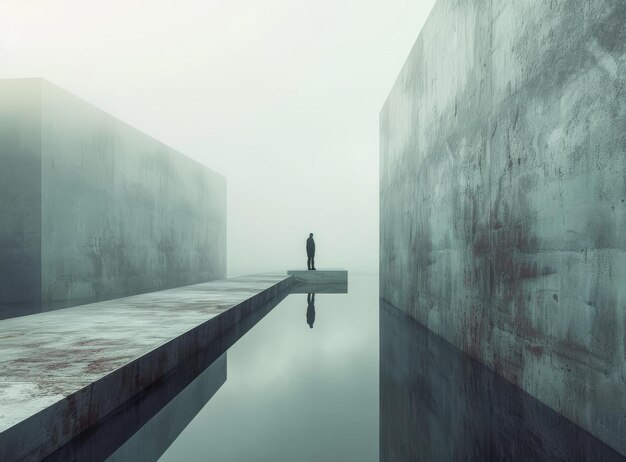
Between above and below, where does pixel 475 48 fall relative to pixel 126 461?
above

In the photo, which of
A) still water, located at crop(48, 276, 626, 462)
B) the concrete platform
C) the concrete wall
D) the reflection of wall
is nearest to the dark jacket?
the concrete platform

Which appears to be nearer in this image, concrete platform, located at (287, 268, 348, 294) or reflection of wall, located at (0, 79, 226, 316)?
reflection of wall, located at (0, 79, 226, 316)

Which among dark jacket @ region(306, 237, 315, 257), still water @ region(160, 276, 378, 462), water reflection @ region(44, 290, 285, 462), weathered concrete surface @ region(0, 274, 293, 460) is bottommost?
still water @ region(160, 276, 378, 462)

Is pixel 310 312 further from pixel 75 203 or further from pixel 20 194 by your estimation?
pixel 20 194

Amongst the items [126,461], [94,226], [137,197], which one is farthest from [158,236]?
[126,461]

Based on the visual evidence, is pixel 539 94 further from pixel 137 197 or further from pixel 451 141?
pixel 137 197

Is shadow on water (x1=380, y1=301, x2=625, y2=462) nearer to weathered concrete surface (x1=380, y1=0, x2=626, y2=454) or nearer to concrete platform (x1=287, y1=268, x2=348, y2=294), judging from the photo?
weathered concrete surface (x1=380, y1=0, x2=626, y2=454)

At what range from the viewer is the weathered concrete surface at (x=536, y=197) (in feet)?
8.73

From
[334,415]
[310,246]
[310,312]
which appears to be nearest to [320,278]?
[310,246]

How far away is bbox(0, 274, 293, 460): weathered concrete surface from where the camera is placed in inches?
87.3

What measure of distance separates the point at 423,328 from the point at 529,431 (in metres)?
4.11

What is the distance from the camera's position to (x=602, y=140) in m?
2.73

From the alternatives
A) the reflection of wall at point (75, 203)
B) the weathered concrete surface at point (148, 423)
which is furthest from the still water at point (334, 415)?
the reflection of wall at point (75, 203)

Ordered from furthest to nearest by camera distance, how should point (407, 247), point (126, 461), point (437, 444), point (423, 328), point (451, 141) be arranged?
point (407, 247) < point (423, 328) < point (451, 141) < point (437, 444) < point (126, 461)
